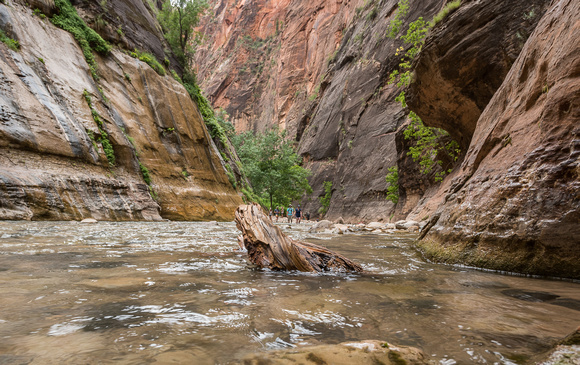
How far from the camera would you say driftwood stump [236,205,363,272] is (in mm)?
3631

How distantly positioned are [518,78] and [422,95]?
6760mm

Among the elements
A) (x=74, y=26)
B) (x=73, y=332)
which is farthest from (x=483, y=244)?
(x=74, y=26)

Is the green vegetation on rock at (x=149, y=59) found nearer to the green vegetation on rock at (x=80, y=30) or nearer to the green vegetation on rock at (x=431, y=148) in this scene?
the green vegetation on rock at (x=80, y=30)

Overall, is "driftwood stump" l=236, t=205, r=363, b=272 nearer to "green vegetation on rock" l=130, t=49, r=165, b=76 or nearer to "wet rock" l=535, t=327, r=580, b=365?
"wet rock" l=535, t=327, r=580, b=365

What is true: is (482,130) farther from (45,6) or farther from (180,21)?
(180,21)

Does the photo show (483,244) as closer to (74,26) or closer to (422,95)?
(422,95)

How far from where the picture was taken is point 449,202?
541 centimetres

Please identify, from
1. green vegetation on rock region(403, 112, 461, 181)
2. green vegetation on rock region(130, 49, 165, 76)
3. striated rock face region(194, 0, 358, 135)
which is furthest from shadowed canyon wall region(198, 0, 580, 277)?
green vegetation on rock region(130, 49, 165, 76)

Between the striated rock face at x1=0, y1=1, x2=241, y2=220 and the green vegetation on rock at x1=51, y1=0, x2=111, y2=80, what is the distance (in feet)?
1.55

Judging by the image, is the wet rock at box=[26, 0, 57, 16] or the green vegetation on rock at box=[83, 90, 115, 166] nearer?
the green vegetation on rock at box=[83, 90, 115, 166]

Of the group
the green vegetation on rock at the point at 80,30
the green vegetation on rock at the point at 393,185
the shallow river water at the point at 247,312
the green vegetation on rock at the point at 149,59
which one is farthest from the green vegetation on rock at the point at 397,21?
the green vegetation on rock at the point at 80,30

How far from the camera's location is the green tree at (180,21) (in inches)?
912

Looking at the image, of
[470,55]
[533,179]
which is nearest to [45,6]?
[470,55]

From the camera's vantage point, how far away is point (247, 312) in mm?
1979
